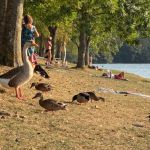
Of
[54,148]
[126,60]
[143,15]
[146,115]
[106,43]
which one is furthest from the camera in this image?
[126,60]

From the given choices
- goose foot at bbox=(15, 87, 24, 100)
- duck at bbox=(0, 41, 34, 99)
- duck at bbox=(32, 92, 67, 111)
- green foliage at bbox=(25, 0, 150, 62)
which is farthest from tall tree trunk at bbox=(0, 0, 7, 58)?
green foliage at bbox=(25, 0, 150, 62)

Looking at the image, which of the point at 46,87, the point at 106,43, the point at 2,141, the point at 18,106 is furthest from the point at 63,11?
the point at 106,43

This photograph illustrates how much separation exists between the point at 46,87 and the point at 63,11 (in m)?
20.3

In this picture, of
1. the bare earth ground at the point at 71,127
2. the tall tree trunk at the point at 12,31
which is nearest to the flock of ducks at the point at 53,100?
the bare earth ground at the point at 71,127

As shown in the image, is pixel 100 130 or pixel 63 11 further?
pixel 63 11

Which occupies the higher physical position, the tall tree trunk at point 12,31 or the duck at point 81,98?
the tall tree trunk at point 12,31

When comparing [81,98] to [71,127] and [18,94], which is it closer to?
[18,94]

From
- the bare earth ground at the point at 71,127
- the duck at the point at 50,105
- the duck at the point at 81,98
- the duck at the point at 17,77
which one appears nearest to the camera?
the bare earth ground at the point at 71,127

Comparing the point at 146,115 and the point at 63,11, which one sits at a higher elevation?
the point at 63,11

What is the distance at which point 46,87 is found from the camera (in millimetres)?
16031

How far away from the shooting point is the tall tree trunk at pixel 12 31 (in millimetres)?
17578

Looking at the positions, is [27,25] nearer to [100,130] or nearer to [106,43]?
[100,130]

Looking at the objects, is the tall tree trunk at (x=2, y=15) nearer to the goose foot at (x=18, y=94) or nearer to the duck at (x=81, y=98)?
the goose foot at (x=18, y=94)

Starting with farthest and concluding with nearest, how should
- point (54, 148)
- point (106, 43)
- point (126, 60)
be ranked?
point (126, 60)
point (106, 43)
point (54, 148)
